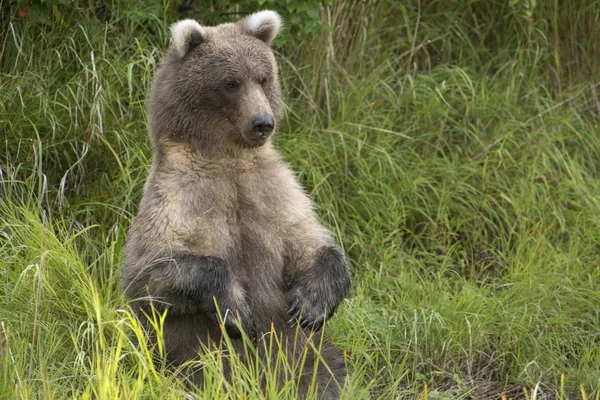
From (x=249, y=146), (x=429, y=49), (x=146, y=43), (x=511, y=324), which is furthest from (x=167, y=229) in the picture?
(x=429, y=49)

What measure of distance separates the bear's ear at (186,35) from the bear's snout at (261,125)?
0.45 meters

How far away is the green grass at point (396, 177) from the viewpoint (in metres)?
5.38

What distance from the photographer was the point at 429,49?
313 inches

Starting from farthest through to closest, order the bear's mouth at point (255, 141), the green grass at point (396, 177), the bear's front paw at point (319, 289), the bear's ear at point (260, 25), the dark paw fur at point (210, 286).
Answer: the green grass at point (396, 177) < the bear's ear at point (260, 25) < the bear's mouth at point (255, 141) < the bear's front paw at point (319, 289) < the dark paw fur at point (210, 286)

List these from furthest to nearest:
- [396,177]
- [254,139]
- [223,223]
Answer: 1. [396,177]
2. [254,139]
3. [223,223]

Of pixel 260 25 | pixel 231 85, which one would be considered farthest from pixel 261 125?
pixel 260 25

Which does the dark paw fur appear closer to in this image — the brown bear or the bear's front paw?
the brown bear

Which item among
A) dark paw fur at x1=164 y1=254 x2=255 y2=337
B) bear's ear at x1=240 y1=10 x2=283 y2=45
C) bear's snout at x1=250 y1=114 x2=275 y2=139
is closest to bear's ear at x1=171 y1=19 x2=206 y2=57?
bear's ear at x1=240 y1=10 x2=283 y2=45

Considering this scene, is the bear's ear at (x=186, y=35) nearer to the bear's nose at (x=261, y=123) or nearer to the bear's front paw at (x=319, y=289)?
the bear's nose at (x=261, y=123)

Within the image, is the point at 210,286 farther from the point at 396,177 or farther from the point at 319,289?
the point at 396,177

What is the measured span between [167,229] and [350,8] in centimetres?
348

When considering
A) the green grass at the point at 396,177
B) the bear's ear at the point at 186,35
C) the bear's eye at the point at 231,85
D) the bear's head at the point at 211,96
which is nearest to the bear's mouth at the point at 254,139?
the bear's head at the point at 211,96

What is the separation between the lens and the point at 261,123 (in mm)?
4699

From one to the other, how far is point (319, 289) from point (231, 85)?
37.6 inches
